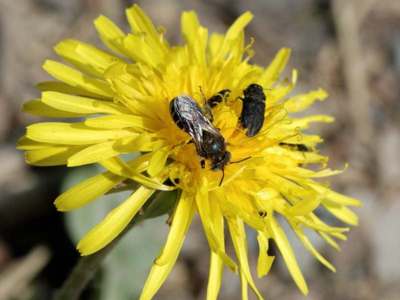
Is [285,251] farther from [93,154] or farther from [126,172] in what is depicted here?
[93,154]

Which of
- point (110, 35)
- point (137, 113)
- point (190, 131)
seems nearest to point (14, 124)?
point (110, 35)

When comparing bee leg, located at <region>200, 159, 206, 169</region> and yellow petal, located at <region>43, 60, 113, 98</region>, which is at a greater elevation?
yellow petal, located at <region>43, 60, 113, 98</region>

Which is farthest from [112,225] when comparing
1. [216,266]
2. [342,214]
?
[342,214]

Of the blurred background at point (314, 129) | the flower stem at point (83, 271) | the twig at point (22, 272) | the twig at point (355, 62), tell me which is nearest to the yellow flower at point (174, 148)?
the flower stem at point (83, 271)

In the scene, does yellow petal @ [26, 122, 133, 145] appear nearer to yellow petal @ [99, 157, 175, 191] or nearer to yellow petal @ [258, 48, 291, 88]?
yellow petal @ [99, 157, 175, 191]

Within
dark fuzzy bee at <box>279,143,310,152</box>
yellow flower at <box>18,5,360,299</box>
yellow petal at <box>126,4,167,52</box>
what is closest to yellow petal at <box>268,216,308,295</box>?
yellow flower at <box>18,5,360,299</box>

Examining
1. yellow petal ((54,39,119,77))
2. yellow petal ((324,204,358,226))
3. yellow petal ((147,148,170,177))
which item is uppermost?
yellow petal ((54,39,119,77))

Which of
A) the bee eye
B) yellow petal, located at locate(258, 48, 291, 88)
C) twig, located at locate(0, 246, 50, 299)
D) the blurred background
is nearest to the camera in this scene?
the bee eye
